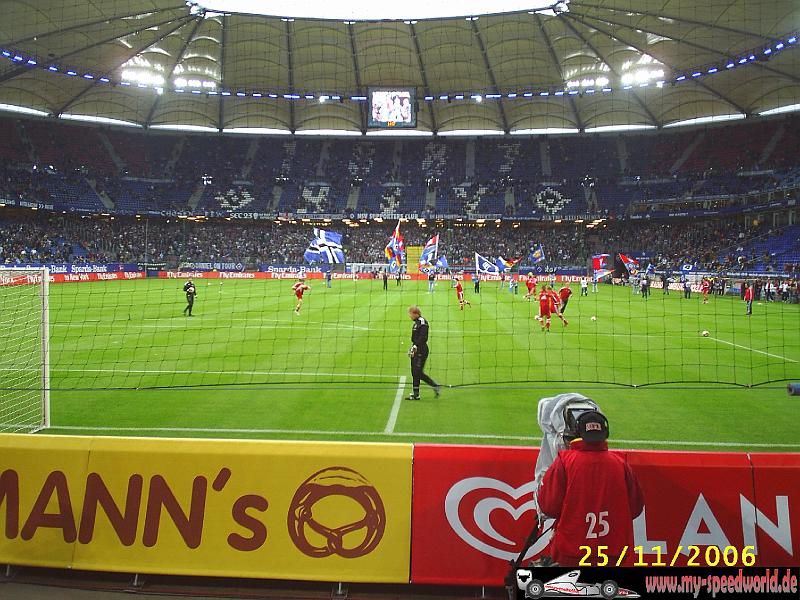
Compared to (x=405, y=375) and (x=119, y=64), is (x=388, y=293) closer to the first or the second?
(x=405, y=375)

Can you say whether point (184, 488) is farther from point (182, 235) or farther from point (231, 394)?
point (182, 235)

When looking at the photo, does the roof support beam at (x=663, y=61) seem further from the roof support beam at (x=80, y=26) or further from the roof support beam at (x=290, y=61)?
the roof support beam at (x=80, y=26)

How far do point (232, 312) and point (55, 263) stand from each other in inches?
1438

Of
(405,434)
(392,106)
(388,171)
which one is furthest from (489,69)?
(405,434)

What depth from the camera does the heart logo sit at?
5.32m

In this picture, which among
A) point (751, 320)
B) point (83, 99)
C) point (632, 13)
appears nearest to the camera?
point (751, 320)

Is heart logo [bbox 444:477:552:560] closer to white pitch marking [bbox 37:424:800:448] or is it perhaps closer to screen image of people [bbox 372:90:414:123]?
white pitch marking [bbox 37:424:800:448]

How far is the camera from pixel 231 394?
40.9 ft

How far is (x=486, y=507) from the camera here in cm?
537

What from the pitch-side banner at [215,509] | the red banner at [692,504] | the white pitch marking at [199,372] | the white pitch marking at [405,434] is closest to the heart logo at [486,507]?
the pitch-side banner at [215,509]

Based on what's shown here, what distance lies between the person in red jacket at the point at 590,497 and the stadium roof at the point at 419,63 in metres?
44.4

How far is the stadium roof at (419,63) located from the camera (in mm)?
41531

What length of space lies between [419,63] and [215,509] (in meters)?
55.0

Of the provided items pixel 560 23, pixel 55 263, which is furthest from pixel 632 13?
pixel 55 263
